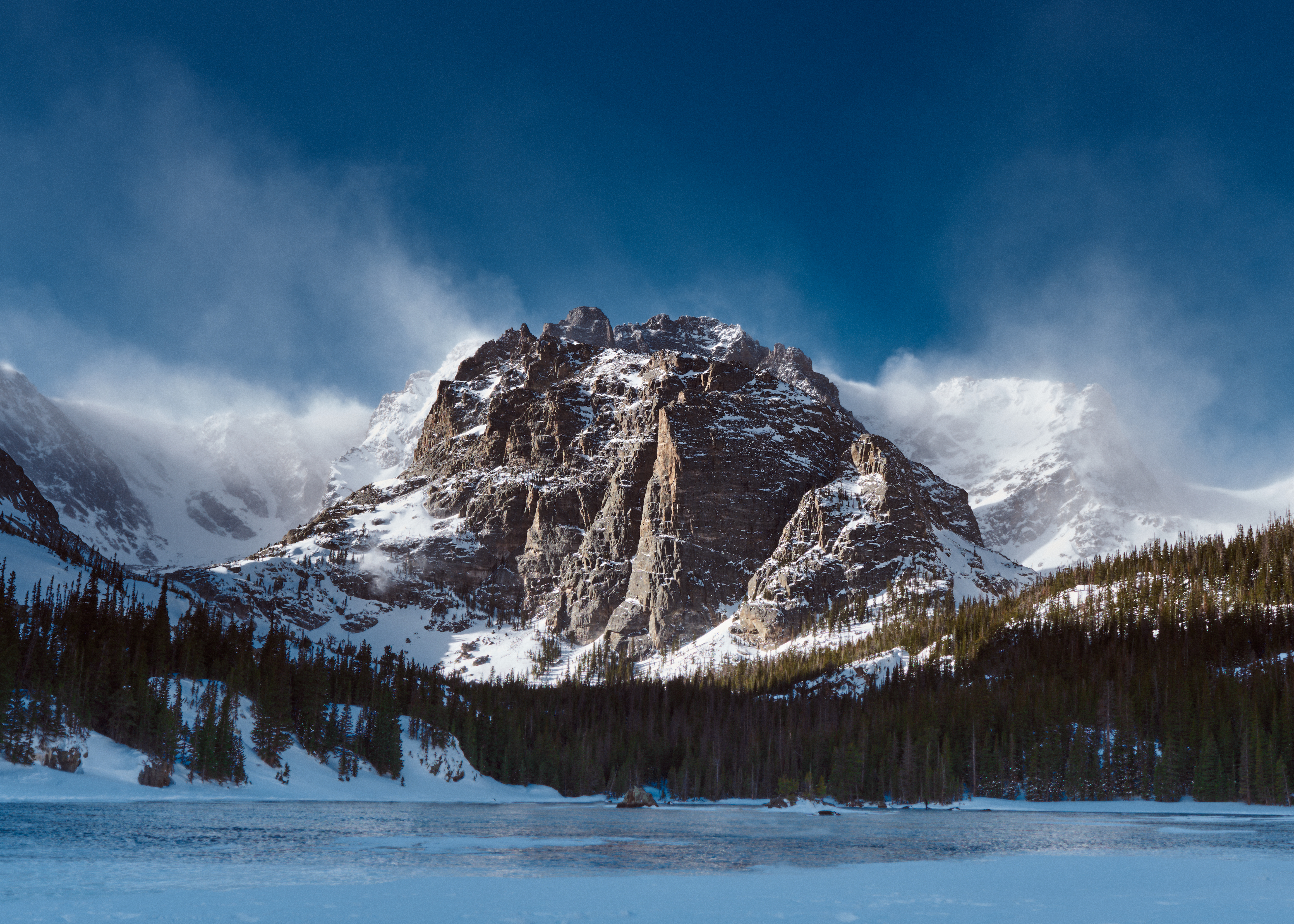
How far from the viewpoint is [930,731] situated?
13638cm

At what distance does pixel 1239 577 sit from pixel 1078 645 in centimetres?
3121

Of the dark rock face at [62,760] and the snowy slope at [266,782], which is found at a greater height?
the dark rock face at [62,760]

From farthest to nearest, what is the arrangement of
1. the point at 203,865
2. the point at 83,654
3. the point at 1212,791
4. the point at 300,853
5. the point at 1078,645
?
the point at 1078,645 < the point at 1212,791 < the point at 83,654 < the point at 300,853 < the point at 203,865

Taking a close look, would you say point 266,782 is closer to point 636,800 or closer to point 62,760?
point 62,760

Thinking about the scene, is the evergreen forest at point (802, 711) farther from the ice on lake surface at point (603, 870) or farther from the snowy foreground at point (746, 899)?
the snowy foreground at point (746, 899)

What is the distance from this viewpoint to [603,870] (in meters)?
40.2

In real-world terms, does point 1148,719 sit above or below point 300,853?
above

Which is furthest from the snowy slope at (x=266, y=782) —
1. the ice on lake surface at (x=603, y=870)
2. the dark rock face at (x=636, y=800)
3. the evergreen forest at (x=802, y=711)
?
the dark rock face at (x=636, y=800)

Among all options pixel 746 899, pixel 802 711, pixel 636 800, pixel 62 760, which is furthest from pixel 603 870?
pixel 802 711

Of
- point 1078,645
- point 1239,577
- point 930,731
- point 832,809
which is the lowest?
point 832,809

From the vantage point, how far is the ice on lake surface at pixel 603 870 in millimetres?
28547

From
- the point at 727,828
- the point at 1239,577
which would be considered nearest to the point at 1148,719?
the point at 1239,577

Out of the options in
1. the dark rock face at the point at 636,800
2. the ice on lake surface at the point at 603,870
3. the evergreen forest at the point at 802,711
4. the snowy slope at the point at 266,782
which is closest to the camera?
the ice on lake surface at the point at 603,870

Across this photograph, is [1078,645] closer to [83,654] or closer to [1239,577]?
[1239,577]
